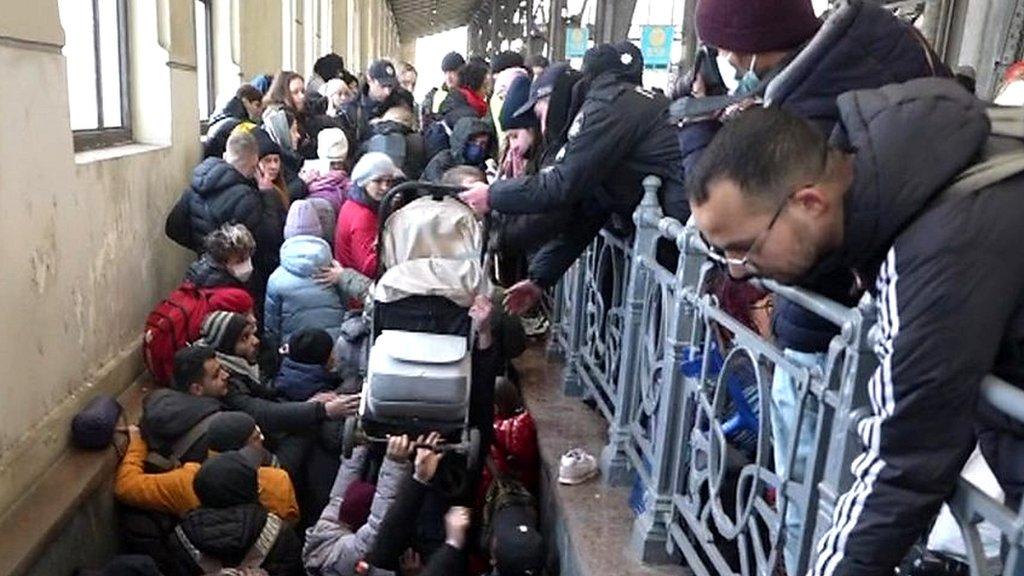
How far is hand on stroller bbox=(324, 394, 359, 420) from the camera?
3.98m

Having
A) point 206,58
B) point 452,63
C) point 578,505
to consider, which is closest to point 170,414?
point 578,505

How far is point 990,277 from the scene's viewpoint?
1.20m

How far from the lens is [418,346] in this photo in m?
3.47

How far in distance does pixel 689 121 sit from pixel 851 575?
4.30ft

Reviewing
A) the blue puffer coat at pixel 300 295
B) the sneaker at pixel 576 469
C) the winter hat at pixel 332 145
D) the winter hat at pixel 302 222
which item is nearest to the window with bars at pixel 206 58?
the winter hat at pixel 332 145

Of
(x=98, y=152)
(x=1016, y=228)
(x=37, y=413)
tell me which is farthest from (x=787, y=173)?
(x=98, y=152)

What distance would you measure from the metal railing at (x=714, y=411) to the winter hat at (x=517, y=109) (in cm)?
64

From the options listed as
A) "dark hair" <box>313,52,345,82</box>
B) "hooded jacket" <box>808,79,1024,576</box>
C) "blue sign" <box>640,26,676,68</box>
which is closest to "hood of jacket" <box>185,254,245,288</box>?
"hooded jacket" <box>808,79,1024,576</box>

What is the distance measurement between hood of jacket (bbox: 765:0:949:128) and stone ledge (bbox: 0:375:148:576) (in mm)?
2922

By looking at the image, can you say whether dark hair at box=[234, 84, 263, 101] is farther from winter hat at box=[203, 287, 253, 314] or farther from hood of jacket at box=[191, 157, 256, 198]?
winter hat at box=[203, 287, 253, 314]

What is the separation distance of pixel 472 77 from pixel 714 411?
5.67 meters

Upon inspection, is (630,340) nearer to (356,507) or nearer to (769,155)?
(356,507)

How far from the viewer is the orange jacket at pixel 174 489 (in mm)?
3447

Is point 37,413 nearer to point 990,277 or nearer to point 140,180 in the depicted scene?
point 140,180
